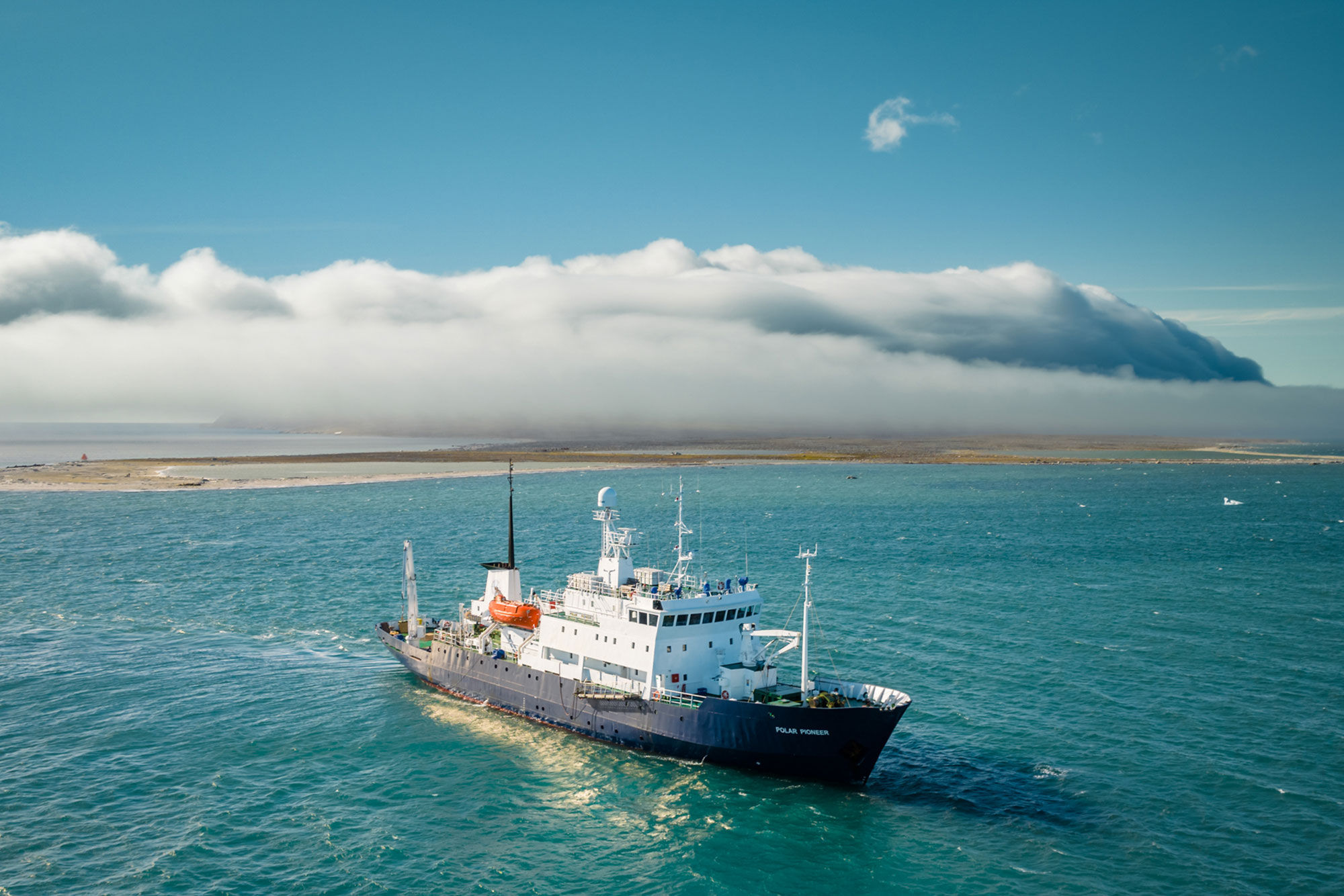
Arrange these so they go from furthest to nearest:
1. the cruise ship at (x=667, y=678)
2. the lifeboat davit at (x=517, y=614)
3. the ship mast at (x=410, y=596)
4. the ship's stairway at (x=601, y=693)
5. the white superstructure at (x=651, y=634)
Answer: the ship mast at (x=410, y=596) < the lifeboat davit at (x=517, y=614) < the white superstructure at (x=651, y=634) < the ship's stairway at (x=601, y=693) < the cruise ship at (x=667, y=678)

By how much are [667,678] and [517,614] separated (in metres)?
10.9

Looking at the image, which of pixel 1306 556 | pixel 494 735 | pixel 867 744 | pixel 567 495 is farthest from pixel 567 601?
pixel 567 495

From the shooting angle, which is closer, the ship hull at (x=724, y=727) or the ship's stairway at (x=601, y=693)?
the ship hull at (x=724, y=727)

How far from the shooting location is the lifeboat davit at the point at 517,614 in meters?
41.5

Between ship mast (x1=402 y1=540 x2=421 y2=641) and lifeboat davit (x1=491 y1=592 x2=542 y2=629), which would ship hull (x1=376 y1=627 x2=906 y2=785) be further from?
ship mast (x1=402 y1=540 x2=421 y2=641)

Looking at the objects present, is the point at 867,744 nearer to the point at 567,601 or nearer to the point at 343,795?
the point at 567,601

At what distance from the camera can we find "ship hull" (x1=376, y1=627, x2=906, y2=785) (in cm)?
2992

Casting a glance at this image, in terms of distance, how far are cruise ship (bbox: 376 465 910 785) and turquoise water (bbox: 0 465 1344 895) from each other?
1.27 meters

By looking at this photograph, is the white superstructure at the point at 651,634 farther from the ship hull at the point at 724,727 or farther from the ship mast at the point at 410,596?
the ship mast at the point at 410,596

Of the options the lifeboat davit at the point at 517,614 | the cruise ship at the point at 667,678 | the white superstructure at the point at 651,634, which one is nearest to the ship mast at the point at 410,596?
the cruise ship at the point at 667,678

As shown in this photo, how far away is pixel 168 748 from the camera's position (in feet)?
110

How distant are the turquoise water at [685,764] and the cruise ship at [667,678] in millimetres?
1267

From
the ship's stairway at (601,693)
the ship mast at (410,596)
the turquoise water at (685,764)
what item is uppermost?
the ship mast at (410,596)

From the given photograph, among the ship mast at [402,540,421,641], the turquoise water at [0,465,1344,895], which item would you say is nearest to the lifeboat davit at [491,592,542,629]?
the turquoise water at [0,465,1344,895]
